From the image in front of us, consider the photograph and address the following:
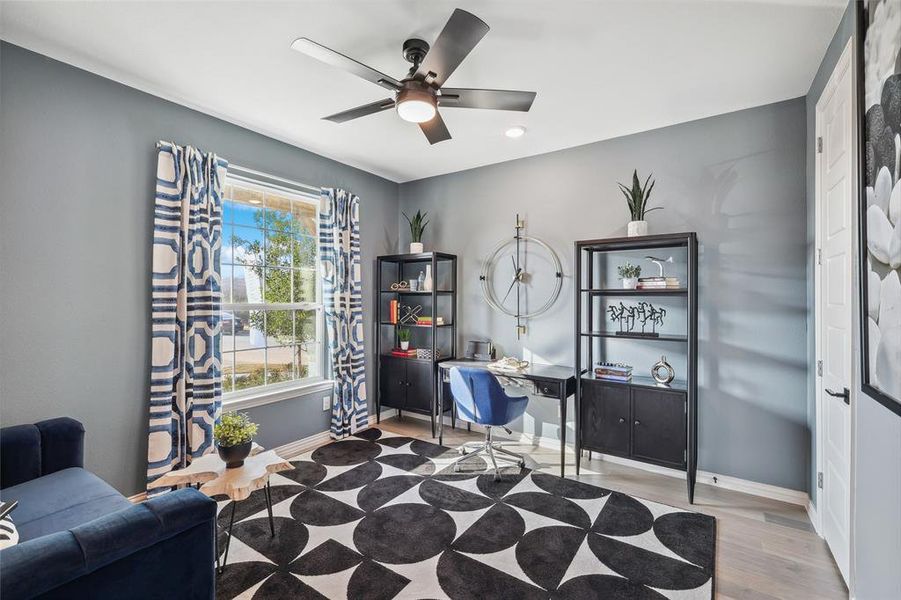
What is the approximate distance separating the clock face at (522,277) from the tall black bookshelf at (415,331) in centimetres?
44

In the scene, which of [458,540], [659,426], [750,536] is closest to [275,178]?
[458,540]

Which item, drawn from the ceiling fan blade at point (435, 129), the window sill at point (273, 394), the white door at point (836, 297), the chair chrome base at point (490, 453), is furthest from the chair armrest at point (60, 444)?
the white door at point (836, 297)

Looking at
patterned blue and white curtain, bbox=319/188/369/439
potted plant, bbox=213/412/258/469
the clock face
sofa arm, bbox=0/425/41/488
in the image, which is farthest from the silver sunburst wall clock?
sofa arm, bbox=0/425/41/488

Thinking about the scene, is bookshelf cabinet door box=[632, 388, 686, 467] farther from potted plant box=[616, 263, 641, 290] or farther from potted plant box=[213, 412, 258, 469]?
potted plant box=[213, 412, 258, 469]

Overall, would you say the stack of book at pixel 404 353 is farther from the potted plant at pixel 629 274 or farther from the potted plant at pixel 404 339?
the potted plant at pixel 629 274

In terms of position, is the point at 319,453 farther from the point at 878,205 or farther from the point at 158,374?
the point at 878,205

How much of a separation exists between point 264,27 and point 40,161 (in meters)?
1.46

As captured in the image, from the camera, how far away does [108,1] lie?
1.91m

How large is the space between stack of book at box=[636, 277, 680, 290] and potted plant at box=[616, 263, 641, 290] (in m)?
0.06

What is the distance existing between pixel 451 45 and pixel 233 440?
81.8 inches

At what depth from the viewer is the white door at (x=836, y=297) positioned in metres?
1.92

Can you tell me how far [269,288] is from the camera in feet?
11.7

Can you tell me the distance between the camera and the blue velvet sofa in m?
1.18

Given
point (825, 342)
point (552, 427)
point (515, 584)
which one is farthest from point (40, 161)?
A: point (825, 342)
